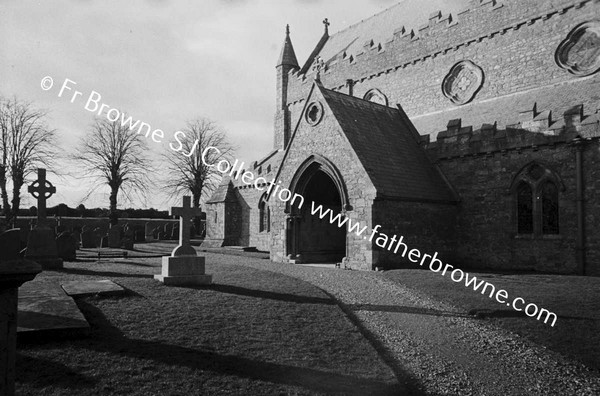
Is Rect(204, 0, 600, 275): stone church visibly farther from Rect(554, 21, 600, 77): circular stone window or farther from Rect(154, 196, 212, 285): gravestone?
Rect(154, 196, 212, 285): gravestone

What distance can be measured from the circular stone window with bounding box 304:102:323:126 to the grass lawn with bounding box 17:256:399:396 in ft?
30.0

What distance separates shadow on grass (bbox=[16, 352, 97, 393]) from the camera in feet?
14.6

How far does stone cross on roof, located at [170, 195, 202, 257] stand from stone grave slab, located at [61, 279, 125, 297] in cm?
195

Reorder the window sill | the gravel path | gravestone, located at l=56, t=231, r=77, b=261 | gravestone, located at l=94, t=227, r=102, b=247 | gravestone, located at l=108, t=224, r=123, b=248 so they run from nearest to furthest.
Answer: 1. the gravel path
2. the window sill
3. gravestone, located at l=56, t=231, r=77, b=261
4. gravestone, located at l=108, t=224, r=123, b=248
5. gravestone, located at l=94, t=227, r=102, b=247

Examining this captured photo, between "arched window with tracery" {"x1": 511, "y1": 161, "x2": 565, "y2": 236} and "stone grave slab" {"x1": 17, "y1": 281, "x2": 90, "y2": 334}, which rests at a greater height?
"arched window with tracery" {"x1": 511, "y1": 161, "x2": 565, "y2": 236}

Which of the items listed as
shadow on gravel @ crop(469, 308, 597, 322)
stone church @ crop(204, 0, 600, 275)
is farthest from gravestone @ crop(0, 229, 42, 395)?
stone church @ crop(204, 0, 600, 275)

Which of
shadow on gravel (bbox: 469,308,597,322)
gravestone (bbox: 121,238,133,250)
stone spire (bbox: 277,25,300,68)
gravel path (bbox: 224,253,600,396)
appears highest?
stone spire (bbox: 277,25,300,68)

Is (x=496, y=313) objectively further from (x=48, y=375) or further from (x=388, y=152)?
(x=388, y=152)

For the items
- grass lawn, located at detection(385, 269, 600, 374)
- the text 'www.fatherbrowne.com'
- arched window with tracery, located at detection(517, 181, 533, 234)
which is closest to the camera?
grass lawn, located at detection(385, 269, 600, 374)

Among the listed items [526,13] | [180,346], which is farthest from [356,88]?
[180,346]

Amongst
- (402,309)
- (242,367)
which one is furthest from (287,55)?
(242,367)

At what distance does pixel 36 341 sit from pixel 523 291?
9.58 meters

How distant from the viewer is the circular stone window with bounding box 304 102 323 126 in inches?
643

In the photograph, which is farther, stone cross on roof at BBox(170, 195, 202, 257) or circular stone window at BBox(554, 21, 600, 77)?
circular stone window at BBox(554, 21, 600, 77)
